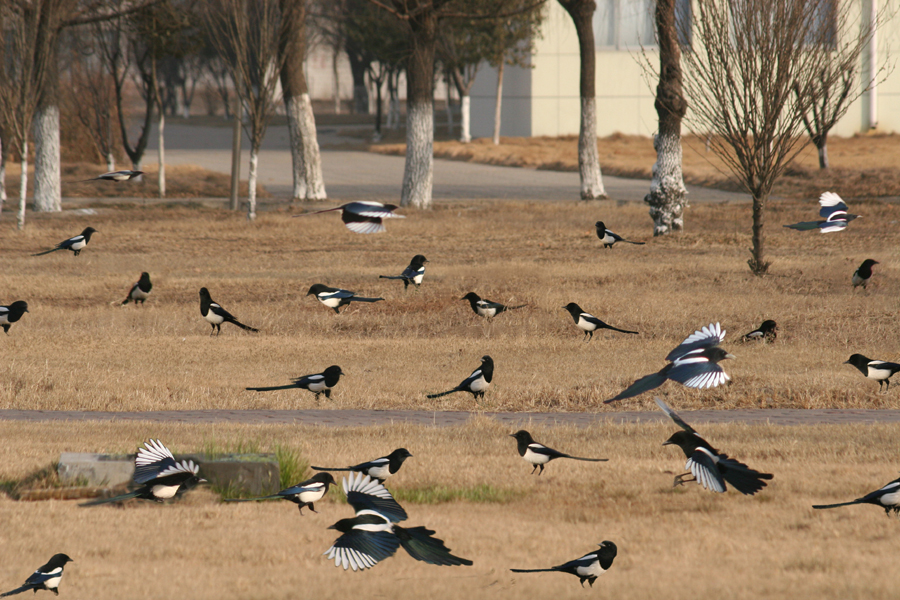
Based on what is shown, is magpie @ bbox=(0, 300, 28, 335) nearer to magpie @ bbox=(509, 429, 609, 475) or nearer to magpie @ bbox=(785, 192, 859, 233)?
magpie @ bbox=(509, 429, 609, 475)

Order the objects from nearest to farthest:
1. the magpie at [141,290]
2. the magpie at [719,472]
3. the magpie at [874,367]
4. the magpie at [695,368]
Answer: the magpie at [695,368]
the magpie at [719,472]
the magpie at [874,367]
the magpie at [141,290]

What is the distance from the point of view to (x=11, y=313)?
12898mm

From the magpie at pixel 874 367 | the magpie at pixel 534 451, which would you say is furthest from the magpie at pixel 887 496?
the magpie at pixel 874 367

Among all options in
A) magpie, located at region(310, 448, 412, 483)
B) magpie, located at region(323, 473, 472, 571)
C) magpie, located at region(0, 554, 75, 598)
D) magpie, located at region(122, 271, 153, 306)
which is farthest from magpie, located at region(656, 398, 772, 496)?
magpie, located at region(122, 271, 153, 306)

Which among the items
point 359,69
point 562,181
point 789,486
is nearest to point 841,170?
point 562,181

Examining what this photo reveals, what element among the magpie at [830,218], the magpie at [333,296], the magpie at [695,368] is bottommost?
the magpie at [333,296]

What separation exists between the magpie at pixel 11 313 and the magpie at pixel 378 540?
362 inches

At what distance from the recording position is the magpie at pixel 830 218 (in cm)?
1288

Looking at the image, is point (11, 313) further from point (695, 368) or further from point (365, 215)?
point (695, 368)

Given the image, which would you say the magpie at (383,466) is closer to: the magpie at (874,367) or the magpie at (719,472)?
the magpie at (719,472)

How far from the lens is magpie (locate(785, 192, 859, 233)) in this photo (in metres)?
12.9

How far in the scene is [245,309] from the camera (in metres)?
15.6

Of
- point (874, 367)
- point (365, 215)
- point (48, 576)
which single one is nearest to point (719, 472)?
point (365, 215)

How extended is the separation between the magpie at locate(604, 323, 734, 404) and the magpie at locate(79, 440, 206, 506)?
283cm
